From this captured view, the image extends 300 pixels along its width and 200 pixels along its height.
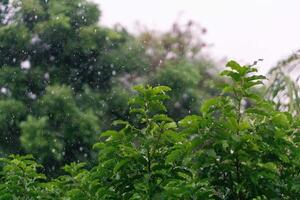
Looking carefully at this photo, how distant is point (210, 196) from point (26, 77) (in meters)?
11.8

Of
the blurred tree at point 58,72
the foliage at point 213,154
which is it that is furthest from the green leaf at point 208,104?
the blurred tree at point 58,72

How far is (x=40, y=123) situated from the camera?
12477 millimetres

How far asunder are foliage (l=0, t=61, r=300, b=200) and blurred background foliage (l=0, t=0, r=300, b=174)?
970cm

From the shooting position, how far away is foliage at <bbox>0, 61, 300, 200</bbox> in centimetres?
272

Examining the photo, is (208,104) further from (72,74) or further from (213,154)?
(72,74)

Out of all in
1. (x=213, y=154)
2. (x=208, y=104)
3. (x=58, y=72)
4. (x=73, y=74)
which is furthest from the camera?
(x=73, y=74)

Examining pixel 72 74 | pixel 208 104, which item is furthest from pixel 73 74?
pixel 208 104

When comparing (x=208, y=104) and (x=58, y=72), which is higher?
(x=58, y=72)

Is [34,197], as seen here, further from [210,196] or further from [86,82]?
[86,82]

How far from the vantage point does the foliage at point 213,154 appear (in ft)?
8.91

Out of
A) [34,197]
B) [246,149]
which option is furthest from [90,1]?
[246,149]

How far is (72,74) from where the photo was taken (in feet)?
48.3

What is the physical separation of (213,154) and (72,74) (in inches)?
485

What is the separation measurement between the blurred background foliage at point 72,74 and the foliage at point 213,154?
31.8 feet
